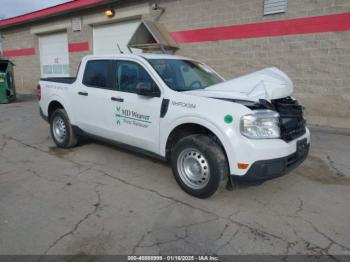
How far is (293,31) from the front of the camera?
28.9ft

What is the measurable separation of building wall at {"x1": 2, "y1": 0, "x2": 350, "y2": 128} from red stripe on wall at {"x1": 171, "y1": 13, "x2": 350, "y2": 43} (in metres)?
0.12

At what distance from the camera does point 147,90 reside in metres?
4.29

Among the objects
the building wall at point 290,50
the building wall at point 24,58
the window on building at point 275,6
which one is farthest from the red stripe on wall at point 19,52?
the window on building at point 275,6

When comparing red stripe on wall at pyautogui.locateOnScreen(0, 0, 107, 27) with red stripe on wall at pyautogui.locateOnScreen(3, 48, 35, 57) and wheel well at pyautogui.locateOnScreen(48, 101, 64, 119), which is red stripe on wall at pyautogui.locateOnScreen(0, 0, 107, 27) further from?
wheel well at pyautogui.locateOnScreen(48, 101, 64, 119)

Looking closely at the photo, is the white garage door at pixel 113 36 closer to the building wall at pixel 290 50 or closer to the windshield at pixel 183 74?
the building wall at pixel 290 50

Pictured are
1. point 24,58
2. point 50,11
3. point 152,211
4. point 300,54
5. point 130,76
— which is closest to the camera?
point 152,211

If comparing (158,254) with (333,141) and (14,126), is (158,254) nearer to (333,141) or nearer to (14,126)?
(333,141)

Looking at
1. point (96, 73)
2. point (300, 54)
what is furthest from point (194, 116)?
point (300, 54)

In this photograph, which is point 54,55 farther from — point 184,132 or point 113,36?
point 184,132

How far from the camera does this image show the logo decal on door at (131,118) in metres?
4.48

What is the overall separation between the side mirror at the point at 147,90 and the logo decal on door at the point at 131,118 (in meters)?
0.33

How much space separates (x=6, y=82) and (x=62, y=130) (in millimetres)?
9579

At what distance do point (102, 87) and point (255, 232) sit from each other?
3358 millimetres

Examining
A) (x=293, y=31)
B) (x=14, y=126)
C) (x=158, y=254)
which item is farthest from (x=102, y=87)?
(x=293, y=31)
